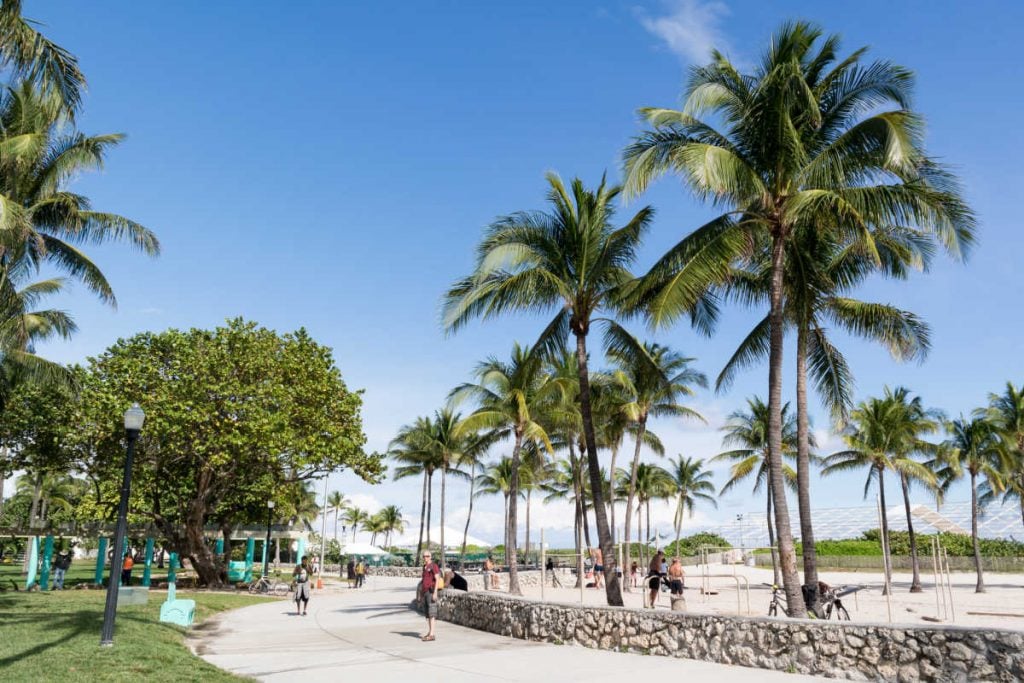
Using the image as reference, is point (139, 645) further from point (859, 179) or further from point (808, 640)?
point (859, 179)

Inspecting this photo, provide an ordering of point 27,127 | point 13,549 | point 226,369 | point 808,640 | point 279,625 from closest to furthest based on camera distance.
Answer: point 808,640 → point 27,127 → point 279,625 → point 226,369 → point 13,549

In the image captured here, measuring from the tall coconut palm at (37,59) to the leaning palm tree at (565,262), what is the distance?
935 cm

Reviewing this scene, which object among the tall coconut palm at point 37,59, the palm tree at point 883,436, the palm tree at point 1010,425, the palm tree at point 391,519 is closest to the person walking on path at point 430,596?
the tall coconut palm at point 37,59

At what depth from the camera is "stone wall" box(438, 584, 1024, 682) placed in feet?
29.7

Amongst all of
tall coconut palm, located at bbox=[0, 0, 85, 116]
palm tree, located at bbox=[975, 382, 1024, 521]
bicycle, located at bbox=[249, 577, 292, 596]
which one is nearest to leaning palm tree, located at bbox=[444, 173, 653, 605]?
tall coconut palm, located at bbox=[0, 0, 85, 116]

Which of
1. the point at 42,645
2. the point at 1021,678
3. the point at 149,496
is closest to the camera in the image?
the point at 1021,678

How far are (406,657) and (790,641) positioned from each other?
621 cm

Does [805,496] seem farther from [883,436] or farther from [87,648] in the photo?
[883,436]

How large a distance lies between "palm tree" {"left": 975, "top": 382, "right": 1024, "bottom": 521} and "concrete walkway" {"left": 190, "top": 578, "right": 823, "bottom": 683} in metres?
32.8

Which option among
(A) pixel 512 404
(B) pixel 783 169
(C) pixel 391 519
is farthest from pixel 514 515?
(C) pixel 391 519

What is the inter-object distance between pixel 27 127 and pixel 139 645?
39.1 ft

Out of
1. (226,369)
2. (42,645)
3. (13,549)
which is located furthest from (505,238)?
(13,549)

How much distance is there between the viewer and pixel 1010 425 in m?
39.2

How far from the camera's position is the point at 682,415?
40812 mm
